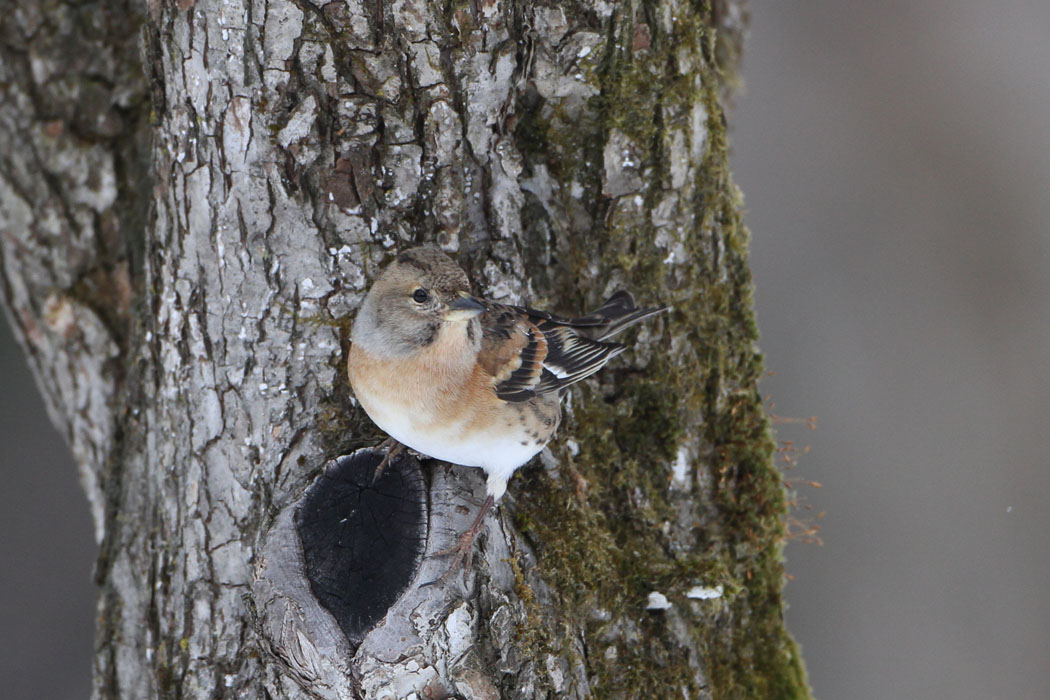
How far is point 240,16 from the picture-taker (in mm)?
3047

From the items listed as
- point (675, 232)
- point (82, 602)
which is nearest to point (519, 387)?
point (675, 232)

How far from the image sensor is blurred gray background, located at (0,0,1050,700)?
6.48 metres

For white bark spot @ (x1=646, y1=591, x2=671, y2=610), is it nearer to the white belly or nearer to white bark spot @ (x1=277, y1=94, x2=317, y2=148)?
the white belly

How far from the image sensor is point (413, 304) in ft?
9.92

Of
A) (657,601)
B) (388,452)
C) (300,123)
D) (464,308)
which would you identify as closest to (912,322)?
(657,601)

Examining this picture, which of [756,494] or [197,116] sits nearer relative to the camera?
[197,116]

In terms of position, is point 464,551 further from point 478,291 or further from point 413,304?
point 478,291

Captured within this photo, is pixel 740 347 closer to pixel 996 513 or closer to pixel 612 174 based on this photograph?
pixel 612 174

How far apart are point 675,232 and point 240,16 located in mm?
1744

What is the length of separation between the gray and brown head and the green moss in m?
0.66

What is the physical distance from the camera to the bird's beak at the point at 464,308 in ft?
9.69

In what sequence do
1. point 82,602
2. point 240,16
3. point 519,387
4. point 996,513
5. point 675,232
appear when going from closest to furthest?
point 240,16 → point 519,387 → point 675,232 → point 996,513 → point 82,602

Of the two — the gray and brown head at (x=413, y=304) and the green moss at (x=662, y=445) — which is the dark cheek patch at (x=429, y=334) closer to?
the gray and brown head at (x=413, y=304)

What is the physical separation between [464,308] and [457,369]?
28 centimetres
